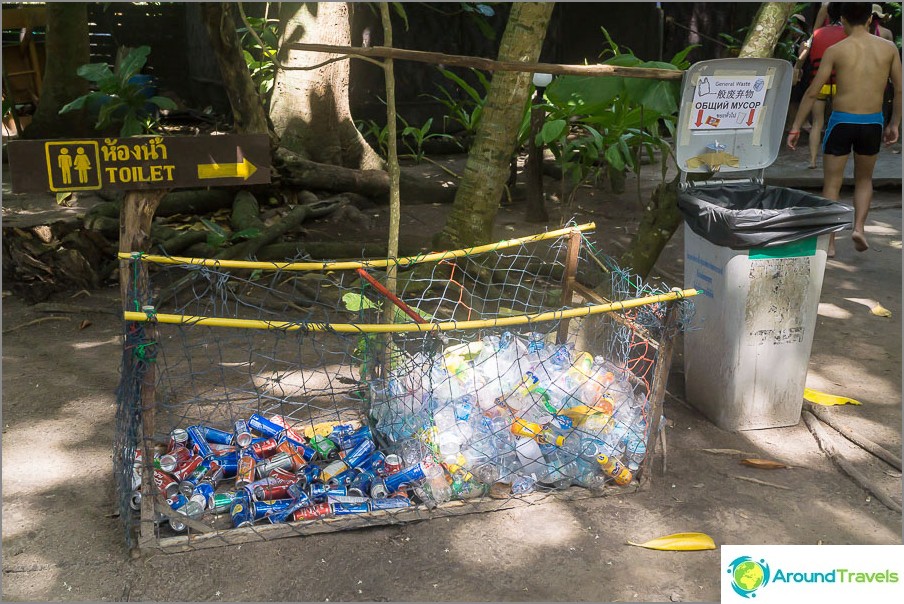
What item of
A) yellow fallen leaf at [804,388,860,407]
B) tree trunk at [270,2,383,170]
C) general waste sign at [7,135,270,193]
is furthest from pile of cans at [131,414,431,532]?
tree trunk at [270,2,383,170]

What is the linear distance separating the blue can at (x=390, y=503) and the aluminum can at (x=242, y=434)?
2.01ft

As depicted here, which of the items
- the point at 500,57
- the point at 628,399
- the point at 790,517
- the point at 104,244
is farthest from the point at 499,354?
the point at 104,244

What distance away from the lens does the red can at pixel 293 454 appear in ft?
10.4

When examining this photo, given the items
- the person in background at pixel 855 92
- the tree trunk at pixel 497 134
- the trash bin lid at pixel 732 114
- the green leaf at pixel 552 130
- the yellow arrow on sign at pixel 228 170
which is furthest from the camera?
the green leaf at pixel 552 130

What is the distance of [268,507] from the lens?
289cm

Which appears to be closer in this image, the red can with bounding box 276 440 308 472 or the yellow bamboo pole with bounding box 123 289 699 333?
the yellow bamboo pole with bounding box 123 289 699 333

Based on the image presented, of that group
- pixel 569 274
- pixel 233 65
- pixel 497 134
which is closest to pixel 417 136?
pixel 233 65

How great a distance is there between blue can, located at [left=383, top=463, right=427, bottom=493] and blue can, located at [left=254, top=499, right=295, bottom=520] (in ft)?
1.13

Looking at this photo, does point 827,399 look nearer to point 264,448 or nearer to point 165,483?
point 264,448

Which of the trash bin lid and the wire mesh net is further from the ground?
the trash bin lid

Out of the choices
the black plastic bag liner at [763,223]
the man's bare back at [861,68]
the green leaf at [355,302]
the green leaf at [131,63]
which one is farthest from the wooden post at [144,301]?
the man's bare back at [861,68]

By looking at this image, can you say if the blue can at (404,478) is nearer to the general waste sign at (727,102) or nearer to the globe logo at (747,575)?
the globe logo at (747,575)

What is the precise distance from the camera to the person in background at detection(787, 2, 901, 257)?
5059 millimetres

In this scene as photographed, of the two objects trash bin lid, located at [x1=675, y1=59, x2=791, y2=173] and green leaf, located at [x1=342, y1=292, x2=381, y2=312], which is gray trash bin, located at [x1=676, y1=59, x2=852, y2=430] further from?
green leaf, located at [x1=342, y1=292, x2=381, y2=312]
